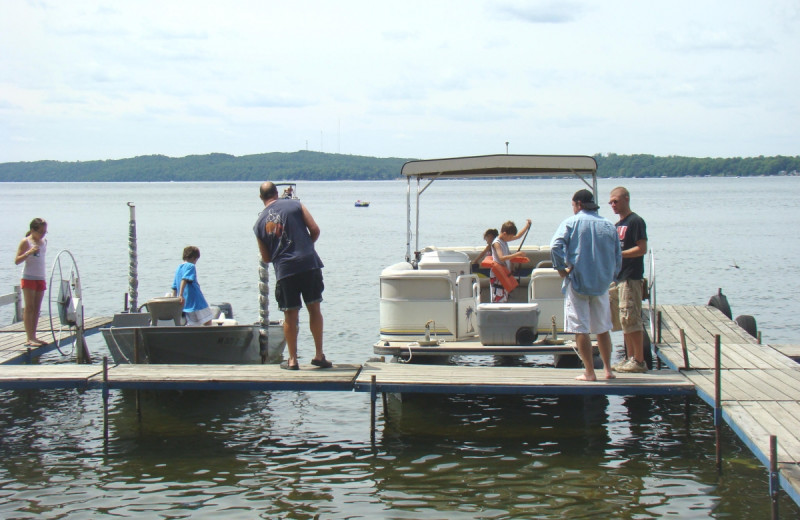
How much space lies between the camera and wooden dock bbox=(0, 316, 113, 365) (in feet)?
35.6

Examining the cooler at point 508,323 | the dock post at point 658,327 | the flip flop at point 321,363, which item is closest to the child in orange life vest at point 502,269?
the cooler at point 508,323

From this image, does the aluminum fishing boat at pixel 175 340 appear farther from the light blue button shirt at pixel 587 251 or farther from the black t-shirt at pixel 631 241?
the black t-shirt at pixel 631 241

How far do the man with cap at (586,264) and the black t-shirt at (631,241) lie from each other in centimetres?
53

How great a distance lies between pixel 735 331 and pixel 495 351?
13.0ft

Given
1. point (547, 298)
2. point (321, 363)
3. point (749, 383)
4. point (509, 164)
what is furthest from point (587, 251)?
point (509, 164)

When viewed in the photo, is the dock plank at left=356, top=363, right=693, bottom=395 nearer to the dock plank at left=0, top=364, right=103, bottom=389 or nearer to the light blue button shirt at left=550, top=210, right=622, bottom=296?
the light blue button shirt at left=550, top=210, right=622, bottom=296

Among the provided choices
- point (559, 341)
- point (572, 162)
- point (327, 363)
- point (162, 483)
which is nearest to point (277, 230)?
point (327, 363)

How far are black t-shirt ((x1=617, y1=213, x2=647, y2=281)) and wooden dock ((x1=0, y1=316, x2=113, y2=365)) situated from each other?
7.10 metres

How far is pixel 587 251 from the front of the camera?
8.02 metres

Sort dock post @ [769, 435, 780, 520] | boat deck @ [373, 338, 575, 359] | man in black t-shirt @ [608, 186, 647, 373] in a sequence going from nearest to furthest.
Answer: dock post @ [769, 435, 780, 520]
man in black t-shirt @ [608, 186, 647, 373]
boat deck @ [373, 338, 575, 359]

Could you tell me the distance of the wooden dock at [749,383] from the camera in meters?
6.52

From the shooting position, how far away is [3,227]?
192 ft

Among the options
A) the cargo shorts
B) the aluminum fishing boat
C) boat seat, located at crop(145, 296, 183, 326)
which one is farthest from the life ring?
boat seat, located at crop(145, 296, 183, 326)

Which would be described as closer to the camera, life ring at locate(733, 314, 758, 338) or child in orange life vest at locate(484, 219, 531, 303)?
child in orange life vest at locate(484, 219, 531, 303)
